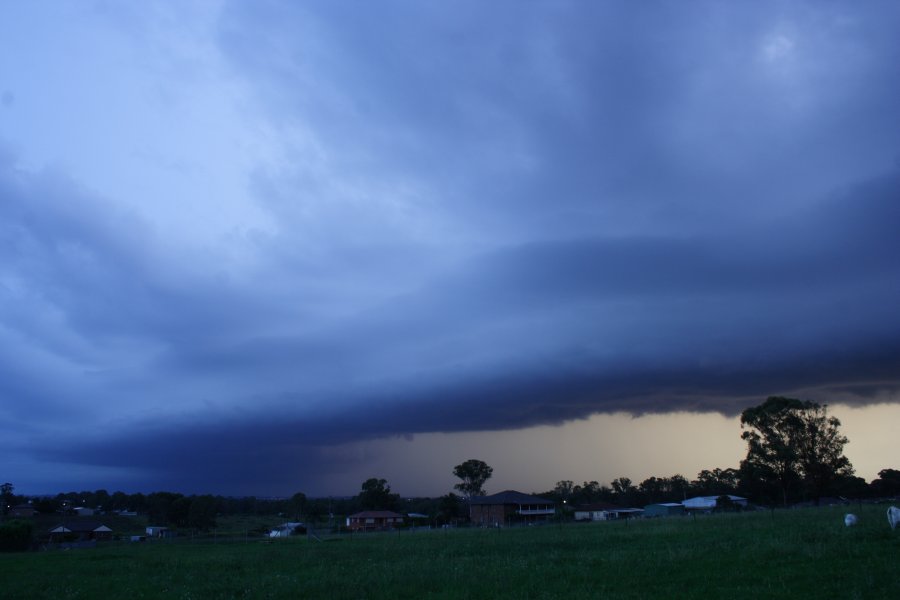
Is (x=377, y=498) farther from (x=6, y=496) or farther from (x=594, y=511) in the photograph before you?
(x=6, y=496)

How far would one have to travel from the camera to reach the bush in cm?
6950

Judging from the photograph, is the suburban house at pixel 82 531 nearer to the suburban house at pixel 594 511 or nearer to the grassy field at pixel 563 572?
the grassy field at pixel 563 572

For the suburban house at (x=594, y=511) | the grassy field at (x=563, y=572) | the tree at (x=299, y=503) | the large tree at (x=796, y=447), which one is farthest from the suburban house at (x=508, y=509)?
the grassy field at (x=563, y=572)

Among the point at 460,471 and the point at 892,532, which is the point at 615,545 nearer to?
the point at 892,532

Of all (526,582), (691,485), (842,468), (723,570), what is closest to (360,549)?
(526,582)

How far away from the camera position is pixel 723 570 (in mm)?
21141

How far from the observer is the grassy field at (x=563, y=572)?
18.7 metres

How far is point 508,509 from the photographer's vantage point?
108 m

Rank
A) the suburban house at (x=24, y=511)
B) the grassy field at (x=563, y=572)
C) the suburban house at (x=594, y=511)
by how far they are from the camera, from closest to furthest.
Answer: the grassy field at (x=563, y=572) → the suburban house at (x=594, y=511) → the suburban house at (x=24, y=511)

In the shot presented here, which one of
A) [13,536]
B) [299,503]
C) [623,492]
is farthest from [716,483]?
[13,536]

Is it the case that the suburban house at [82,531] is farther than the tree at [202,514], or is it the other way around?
the tree at [202,514]

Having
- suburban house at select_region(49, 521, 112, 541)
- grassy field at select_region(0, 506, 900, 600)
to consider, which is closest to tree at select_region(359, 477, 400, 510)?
suburban house at select_region(49, 521, 112, 541)

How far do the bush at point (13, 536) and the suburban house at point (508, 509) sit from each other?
6132cm

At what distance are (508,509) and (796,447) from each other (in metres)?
45.4
